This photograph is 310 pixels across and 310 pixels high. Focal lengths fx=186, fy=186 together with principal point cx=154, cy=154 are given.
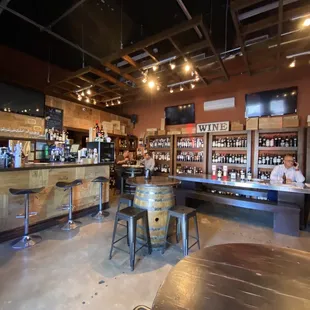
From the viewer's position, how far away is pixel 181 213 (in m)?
2.55

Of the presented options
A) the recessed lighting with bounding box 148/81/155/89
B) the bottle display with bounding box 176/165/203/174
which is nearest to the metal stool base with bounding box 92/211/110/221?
the bottle display with bounding box 176/165/203/174

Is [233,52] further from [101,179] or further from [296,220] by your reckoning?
[101,179]

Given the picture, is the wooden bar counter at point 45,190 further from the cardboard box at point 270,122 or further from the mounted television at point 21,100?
the cardboard box at point 270,122

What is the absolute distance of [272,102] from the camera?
5180 millimetres

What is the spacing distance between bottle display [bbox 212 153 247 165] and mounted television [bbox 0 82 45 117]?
17.3ft

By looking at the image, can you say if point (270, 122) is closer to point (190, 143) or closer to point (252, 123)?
point (252, 123)

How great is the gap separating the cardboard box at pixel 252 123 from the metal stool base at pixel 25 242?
5.44 m

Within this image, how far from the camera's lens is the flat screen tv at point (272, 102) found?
16.2 ft

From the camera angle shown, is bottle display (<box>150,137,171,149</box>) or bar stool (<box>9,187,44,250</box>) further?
bottle display (<box>150,137,171,149</box>)

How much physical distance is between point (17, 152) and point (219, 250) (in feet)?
11.6

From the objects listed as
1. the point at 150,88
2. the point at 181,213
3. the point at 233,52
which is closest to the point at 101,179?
the point at 181,213

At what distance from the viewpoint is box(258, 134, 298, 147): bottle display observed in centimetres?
470

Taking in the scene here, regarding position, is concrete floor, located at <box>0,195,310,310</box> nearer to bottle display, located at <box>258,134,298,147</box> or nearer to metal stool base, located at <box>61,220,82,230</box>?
metal stool base, located at <box>61,220,82,230</box>

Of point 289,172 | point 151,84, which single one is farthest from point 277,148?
point 151,84
